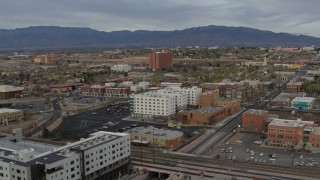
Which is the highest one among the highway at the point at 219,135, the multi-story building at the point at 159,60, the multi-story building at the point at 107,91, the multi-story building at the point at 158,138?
the multi-story building at the point at 159,60

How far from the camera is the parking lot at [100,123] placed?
1330 inches

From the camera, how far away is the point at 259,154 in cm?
2678

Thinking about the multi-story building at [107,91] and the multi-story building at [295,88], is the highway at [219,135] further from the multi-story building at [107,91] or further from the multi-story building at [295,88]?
the multi-story building at [107,91]

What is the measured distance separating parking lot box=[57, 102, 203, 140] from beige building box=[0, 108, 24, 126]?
451cm

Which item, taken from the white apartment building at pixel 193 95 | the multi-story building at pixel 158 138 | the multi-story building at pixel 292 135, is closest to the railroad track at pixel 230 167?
the multi-story building at pixel 158 138

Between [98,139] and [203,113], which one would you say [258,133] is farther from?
[98,139]

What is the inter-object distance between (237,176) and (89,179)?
7.98 metres

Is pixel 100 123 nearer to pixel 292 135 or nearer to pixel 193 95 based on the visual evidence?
pixel 193 95

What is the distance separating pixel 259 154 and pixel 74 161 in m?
→ 13.1

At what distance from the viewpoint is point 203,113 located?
119ft

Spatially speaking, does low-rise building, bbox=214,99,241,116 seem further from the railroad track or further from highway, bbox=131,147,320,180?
the railroad track

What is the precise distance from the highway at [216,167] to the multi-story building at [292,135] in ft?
16.6

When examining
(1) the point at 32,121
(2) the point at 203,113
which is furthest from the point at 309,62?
(1) the point at 32,121

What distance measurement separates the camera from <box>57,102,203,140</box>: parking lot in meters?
33.8
